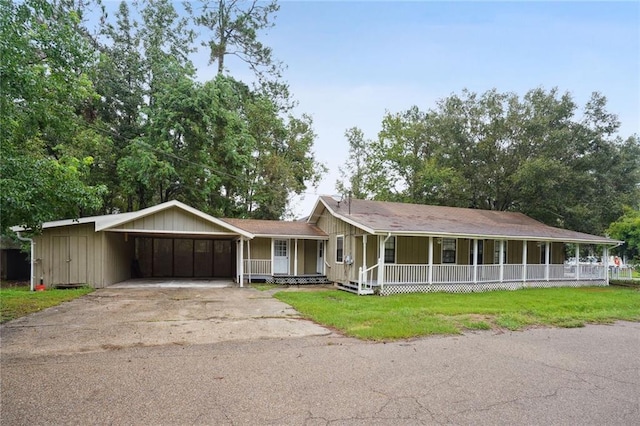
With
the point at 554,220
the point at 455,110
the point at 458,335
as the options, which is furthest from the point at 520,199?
the point at 458,335

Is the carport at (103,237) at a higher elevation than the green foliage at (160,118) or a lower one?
lower

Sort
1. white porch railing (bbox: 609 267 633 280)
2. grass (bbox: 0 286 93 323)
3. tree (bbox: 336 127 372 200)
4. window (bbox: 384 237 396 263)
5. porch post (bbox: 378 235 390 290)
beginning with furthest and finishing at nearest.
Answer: tree (bbox: 336 127 372 200)
white porch railing (bbox: 609 267 633 280)
window (bbox: 384 237 396 263)
porch post (bbox: 378 235 390 290)
grass (bbox: 0 286 93 323)

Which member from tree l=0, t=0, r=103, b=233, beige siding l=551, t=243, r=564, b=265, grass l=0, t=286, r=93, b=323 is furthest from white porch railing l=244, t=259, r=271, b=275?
beige siding l=551, t=243, r=564, b=265

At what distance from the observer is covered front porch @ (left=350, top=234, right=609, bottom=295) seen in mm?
14062

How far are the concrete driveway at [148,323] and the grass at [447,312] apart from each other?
82 centimetres

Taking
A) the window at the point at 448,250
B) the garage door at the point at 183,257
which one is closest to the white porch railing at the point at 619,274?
the window at the point at 448,250

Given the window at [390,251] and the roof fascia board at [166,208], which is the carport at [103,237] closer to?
the roof fascia board at [166,208]

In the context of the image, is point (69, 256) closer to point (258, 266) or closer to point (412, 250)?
point (258, 266)

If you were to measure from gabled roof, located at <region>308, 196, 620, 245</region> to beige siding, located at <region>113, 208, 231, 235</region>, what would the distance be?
5155 mm

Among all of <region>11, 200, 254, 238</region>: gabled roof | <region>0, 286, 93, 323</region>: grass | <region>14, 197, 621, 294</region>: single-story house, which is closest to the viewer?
<region>0, 286, 93, 323</region>: grass

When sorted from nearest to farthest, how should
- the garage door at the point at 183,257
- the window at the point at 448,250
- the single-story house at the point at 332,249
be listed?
1. the single-story house at the point at 332,249
2. the window at the point at 448,250
3. the garage door at the point at 183,257

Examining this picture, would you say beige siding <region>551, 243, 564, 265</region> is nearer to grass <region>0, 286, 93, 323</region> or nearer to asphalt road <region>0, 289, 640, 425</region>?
asphalt road <region>0, 289, 640, 425</region>

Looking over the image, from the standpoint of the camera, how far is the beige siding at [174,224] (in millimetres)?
14508

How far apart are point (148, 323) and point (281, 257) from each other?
9.98 metres
